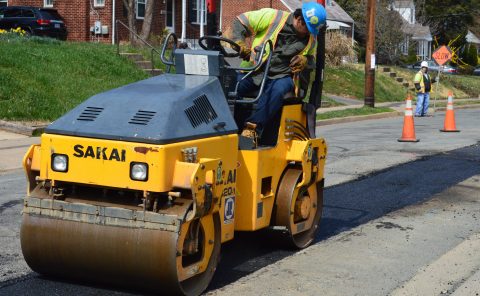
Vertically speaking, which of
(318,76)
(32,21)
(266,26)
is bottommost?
(318,76)

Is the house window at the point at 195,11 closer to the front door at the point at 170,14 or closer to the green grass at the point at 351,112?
the front door at the point at 170,14


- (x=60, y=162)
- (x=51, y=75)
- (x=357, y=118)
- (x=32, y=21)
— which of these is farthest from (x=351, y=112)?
(x=60, y=162)

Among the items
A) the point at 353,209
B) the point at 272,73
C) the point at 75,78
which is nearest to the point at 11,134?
the point at 75,78

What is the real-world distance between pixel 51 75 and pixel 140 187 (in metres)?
15.1

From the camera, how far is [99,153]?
5555 millimetres

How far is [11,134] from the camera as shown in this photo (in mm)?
16156

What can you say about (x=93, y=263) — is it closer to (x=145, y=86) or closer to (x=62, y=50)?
(x=145, y=86)

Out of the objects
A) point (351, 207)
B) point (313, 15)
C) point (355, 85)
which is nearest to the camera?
point (313, 15)

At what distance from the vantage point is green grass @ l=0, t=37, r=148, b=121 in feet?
58.2

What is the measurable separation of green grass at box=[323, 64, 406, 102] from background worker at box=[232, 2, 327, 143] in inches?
1071

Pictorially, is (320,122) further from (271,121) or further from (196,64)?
(196,64)

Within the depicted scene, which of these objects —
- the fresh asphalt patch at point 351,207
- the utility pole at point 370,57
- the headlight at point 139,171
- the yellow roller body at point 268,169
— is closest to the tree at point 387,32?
the utility pole at point 370,57

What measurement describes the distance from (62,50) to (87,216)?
17.6 m

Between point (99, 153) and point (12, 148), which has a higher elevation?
point (99, 153)
